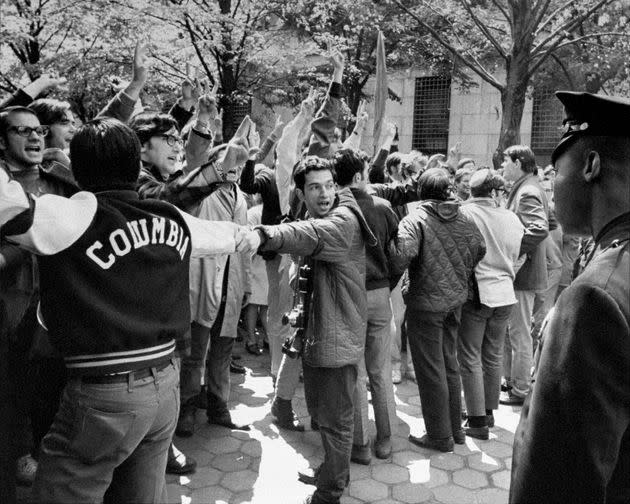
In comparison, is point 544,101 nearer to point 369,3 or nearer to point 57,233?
point 369,3

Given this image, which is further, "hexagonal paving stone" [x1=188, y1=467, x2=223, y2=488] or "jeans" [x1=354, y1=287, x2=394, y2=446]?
"jeans" [x1=354, y1=287, x2=394, y2=446]

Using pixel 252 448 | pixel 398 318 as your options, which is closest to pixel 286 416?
pixel 252 448

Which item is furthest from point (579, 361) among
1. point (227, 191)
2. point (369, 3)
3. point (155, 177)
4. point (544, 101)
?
point (544, 101)

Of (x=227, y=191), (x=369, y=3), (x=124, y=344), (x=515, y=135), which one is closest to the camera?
(x=124, y=344)

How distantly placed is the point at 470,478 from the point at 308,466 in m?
1.11

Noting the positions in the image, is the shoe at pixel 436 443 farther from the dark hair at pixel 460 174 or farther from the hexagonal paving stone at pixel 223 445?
the dark hair at pixel 460 174

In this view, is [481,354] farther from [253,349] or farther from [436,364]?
[253,349]

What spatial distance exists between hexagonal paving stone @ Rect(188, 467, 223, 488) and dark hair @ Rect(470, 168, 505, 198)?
9.53 ft

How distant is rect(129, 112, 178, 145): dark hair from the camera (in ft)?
12.4

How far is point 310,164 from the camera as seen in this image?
354 centimetres

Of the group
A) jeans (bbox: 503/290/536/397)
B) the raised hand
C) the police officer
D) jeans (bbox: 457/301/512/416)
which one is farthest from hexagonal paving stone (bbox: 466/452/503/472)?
the raised hand

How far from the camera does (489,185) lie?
15.9 ft

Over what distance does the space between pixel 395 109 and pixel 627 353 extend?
21.7 metres

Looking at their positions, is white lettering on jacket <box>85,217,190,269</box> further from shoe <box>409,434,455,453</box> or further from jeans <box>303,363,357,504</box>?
shoe <box>409,434,455,453</box>
